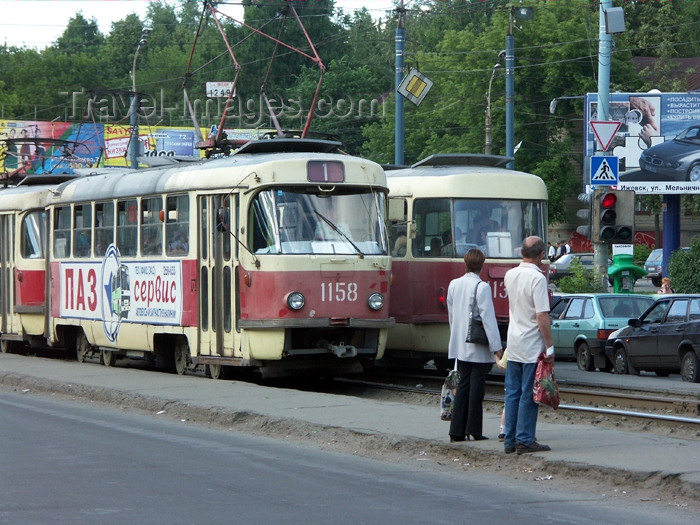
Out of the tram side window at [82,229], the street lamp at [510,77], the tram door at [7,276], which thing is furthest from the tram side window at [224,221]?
the street lamp at [510,77]

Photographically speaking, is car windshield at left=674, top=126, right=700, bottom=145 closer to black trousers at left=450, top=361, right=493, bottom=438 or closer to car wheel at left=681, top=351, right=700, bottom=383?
car wheel at left=681, top=351, right=700, bottom=383

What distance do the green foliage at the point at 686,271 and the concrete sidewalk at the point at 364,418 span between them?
1925 centimetres

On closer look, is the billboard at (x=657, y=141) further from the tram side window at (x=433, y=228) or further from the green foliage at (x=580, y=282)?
the tram side window at (x=433, y=228)

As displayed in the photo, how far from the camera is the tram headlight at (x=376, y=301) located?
1748 centimetres

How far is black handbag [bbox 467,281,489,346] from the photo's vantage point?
11.3 m

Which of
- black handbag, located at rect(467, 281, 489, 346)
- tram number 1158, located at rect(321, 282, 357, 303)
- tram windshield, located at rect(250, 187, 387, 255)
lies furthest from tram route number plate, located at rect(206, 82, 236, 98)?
black handbag, located at rect(467, 281, 489, 346)

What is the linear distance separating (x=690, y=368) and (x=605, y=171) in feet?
14.4

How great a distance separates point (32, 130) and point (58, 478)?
216 ft

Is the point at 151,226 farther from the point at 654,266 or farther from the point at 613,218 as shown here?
the point at 654,266

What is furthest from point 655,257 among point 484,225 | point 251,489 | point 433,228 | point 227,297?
point 251,489

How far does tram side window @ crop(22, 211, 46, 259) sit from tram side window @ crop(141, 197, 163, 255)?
496cm

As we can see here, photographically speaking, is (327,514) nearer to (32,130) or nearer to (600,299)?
(600,299)

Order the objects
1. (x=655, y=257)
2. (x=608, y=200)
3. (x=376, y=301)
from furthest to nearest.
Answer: (x=655, y=257)
(x=608, y=200)
(x=376, y=301)

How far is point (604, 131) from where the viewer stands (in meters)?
24.5
